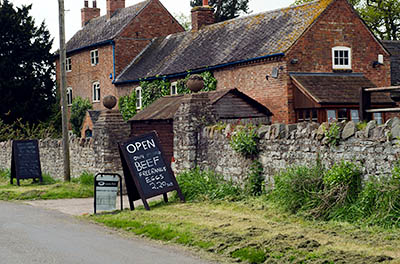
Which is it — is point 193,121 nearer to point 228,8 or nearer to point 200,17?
point 200,17

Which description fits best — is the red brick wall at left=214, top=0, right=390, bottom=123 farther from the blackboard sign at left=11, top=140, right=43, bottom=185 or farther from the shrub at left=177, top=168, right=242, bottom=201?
the shrub at left=177, top=168, right=242, bottom=201

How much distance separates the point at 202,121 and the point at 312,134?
507 cm

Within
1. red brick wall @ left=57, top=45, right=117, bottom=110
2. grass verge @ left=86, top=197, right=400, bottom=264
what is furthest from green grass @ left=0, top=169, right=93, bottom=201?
red brick wall @ left=57, top=45, right=117, bottom=110

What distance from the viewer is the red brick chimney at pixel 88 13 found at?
54.5 m

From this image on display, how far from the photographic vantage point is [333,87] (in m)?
30.3

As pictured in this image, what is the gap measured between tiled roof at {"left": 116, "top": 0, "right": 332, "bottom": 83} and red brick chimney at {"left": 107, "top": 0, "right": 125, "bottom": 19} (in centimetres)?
790

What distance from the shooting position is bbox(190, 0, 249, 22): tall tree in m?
61.3

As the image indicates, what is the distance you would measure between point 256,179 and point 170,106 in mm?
13366

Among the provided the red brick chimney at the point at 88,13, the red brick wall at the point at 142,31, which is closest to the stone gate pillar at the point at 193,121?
the red brick wall at the point at 142,31

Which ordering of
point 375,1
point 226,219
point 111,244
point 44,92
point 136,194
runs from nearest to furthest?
1. point 111,244
2. point 226,219
3. point 136,194
4. point 44,92
5. point 375,1

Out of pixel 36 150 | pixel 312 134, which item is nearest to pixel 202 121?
pixel 312 134

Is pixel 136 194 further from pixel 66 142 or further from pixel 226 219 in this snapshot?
pixel 66 142

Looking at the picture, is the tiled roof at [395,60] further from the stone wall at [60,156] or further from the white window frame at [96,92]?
the white window frame at [96,92]

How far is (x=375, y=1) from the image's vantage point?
2167 inches
